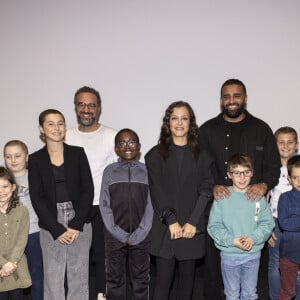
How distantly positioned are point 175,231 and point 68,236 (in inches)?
30.0

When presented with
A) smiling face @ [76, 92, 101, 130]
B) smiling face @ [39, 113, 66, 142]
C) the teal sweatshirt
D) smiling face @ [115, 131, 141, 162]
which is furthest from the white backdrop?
the teal sweatshirt

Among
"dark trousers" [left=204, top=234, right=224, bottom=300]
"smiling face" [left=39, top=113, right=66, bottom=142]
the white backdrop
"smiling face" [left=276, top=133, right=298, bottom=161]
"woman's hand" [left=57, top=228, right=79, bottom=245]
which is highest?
the white backdrop

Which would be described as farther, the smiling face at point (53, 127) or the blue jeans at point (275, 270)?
the blue jeans at point (275, 270)

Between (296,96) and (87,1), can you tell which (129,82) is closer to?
(87,1)

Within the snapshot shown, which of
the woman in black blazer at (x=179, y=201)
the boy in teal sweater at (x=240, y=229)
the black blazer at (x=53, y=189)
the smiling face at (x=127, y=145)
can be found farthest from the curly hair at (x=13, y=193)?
the boy in teal sweater at (x=240, y=229)

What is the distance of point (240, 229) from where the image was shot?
2.88m

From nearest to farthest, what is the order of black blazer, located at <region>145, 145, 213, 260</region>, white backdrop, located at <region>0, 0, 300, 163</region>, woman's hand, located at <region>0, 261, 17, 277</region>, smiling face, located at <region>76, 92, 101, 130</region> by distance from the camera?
woman's hand, located at <region>0, 261, 17, 277</region> < black blazer, located at <region>145, 145, 213, 260</region> < smiling face, located at <region>76, 92, 101, 130</region> < white backdrop, located at <region>0, 0, 300, 163</region>

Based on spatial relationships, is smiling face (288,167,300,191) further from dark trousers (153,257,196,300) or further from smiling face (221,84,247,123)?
dark trousers (153,257,196,300)

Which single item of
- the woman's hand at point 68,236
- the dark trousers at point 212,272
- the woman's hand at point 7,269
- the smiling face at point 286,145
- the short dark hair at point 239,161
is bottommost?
the dark trousers at point 212,272

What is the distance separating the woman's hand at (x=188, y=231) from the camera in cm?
290

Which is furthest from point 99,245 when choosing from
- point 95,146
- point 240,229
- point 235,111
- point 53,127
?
point 235,111

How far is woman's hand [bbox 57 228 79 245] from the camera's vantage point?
2891 mm

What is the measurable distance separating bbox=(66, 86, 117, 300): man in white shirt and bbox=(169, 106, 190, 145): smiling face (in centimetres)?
62

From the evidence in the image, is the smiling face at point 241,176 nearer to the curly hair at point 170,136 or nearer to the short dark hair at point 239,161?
the short dark hair at point 239,161
